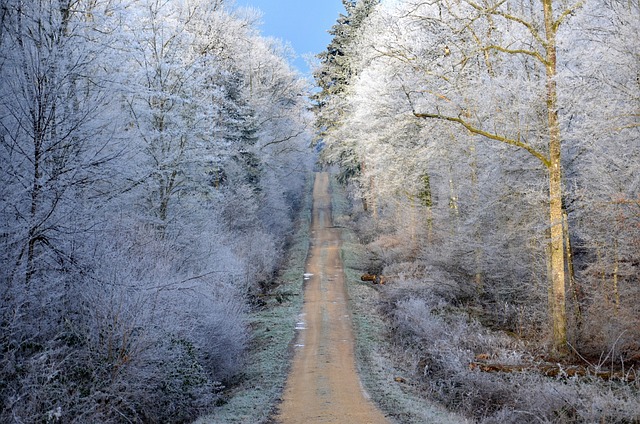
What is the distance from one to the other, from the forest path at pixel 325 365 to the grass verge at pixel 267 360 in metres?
0.31

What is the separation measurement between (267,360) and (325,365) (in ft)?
5.32

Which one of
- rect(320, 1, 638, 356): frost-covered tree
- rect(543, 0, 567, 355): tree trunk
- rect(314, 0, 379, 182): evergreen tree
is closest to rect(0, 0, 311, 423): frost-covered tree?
rect(320, 1, 638, 356): frost-covered tree

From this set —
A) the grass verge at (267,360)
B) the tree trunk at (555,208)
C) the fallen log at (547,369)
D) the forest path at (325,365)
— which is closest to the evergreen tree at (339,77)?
the forest path at (325,365)

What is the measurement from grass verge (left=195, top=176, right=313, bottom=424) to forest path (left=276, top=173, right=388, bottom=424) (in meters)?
0.31

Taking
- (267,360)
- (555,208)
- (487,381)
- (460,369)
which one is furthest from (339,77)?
(487,381)

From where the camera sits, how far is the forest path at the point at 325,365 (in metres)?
9.01

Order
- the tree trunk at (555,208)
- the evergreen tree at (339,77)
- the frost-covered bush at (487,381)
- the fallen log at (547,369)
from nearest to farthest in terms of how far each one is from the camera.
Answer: the frost-covered bush at (487,381) → the fallen log at (547,369) → the tree trunk at (555,208) → the evergreen tree at (339,77)

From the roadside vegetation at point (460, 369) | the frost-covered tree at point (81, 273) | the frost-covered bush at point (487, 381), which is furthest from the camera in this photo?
the roadside vegetation at point (460, 369)

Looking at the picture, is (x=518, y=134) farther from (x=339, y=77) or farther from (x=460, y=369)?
(x=339, y=77)

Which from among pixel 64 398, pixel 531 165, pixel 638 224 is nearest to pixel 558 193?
pixel 638 224

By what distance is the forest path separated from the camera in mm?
9008

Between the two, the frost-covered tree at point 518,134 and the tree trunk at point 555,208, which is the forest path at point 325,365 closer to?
the tree trunk at point 555,208

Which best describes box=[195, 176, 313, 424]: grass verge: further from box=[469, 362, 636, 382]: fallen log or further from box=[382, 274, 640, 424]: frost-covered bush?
box=[469, 362, 636, 382]: fallen log

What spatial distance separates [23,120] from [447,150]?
16.1m
